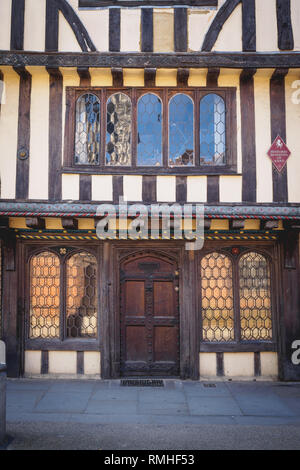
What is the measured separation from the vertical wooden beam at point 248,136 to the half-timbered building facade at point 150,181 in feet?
0.09

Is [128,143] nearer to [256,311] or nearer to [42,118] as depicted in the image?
[42,118]

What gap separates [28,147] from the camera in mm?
7051

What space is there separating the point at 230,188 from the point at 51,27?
4659 mm

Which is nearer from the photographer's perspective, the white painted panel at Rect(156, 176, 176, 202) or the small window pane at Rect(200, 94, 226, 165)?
the white painted panel at Rect(156, 176, 176, 202)

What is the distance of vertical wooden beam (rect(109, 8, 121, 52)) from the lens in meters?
6.98

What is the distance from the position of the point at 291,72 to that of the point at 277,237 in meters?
3.16

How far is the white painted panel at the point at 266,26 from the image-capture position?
22.9 ft

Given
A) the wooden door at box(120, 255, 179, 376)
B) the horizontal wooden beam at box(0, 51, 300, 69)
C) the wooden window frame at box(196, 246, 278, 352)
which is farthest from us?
Answer: the wooden door at box(120, 255, 179, 376)

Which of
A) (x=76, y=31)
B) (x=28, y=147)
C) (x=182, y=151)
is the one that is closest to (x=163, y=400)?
(x=182, y=151)

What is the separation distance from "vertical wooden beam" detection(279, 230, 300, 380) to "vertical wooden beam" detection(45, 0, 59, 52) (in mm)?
5788

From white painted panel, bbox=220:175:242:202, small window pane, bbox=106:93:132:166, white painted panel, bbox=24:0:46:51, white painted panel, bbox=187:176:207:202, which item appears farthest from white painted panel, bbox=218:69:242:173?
white painted panel, bbox=24:0:46:51

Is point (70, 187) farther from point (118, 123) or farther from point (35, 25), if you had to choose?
point (35, 25)

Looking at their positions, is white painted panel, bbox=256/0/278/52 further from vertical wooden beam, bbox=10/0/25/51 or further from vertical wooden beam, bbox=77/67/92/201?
vertical wooden beam, bbox=10/0/25/51

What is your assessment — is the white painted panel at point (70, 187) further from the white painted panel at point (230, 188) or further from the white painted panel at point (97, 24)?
the white painted panel at point (230, 188)
